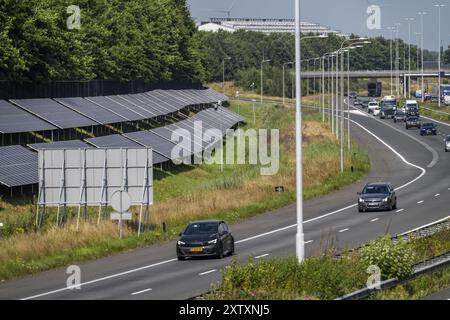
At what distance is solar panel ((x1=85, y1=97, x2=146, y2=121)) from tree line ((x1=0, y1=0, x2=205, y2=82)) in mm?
2303

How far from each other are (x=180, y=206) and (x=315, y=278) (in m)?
30.4

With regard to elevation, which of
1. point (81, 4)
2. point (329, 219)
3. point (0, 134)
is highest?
point (81, 4)

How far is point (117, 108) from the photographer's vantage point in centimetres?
8994

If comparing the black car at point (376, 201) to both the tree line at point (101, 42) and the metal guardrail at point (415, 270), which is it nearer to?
the metal guardrail at point (415, 270)

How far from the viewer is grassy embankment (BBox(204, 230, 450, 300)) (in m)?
24.0

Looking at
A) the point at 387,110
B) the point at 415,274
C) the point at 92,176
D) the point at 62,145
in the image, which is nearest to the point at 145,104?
the point at 62,145

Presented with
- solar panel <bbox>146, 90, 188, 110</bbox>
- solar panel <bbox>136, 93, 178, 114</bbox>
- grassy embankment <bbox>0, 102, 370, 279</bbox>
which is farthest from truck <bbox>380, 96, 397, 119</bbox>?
grassy embankment <bbox>0, 102, 370, 279</bbox>

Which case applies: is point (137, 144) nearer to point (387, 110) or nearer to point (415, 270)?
point (415, 270)

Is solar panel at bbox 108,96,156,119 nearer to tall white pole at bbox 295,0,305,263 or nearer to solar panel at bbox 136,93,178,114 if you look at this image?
solar panel at bbox 136,93,178,114

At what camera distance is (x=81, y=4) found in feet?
329

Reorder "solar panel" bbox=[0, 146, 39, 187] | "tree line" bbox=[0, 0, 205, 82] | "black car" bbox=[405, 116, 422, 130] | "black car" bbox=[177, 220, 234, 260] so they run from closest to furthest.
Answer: "black car" bbox=[177, 220, 234, 260]
"solar panel" bbox=[0, 146, 39, 187]
"tree line" bbox=[0, 0, 205, 82]
"black car" bbox=[405, 116, 422, 130]
